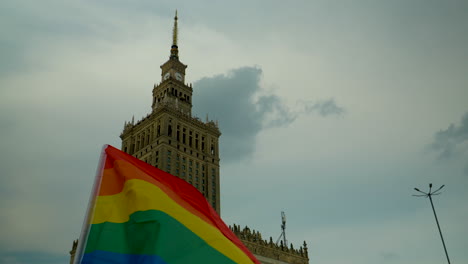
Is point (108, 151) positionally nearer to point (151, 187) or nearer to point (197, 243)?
point (151, 187)

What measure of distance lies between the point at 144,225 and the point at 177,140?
8864 centimetres

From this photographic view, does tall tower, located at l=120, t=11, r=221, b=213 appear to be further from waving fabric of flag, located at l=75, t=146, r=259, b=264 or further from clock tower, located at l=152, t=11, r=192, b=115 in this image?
waving fabric of flag, located at l=75, t=146, r=259, b=264

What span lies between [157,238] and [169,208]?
3.14ft

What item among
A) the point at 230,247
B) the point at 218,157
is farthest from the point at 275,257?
the point at 230,247

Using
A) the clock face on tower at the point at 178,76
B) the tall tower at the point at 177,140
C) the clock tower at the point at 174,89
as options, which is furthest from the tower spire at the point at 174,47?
the tall tower at the point at 177,140

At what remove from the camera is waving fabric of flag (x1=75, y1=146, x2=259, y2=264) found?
7.93m

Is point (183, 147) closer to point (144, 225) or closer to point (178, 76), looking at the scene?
point (178, 76)

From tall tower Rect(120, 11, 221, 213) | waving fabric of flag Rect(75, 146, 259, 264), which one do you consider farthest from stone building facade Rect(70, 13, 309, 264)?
waving fabric of flag Rect(75, 146, 259, 264)

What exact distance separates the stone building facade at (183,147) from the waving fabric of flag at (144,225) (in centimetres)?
7699

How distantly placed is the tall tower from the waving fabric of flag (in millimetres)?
79300

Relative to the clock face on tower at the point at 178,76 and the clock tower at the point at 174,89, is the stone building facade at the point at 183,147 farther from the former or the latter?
the clock face on tower at the point at 178,76

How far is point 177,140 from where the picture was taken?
96125 mm

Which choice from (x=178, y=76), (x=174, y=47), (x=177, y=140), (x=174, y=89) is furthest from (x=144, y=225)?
(x=174, y=47)

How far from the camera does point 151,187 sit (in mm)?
9055
